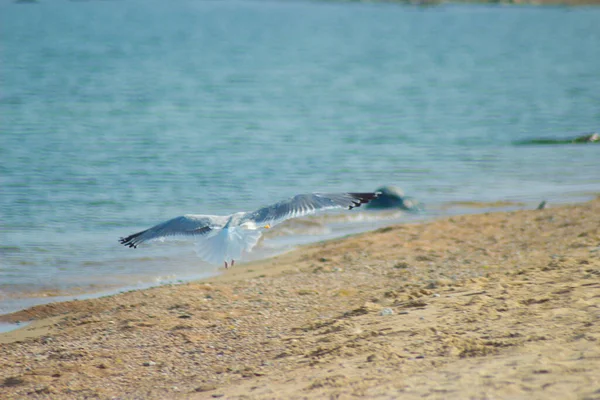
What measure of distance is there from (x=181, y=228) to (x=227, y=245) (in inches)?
26.0

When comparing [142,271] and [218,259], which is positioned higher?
[218,259]

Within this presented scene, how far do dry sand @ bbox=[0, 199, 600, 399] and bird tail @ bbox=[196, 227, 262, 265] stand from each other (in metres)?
0.46

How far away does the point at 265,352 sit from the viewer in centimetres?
672

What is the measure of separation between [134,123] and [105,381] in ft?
59.0

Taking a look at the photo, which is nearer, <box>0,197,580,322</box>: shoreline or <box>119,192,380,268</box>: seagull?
<box>119,192,380,268</box>: seagull

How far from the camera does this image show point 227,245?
821 cm

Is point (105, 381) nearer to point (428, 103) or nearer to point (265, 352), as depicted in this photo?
point (265, 352)

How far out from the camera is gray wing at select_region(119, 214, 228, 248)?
28.2 feet

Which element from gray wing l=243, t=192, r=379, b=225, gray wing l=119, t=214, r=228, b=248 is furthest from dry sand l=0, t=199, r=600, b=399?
gray wing l=243, t=192, r=379, b=225

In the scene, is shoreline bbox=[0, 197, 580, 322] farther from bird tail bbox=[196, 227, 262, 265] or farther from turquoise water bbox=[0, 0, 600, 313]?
bird tail bbox=[196, 227, 262, 265]

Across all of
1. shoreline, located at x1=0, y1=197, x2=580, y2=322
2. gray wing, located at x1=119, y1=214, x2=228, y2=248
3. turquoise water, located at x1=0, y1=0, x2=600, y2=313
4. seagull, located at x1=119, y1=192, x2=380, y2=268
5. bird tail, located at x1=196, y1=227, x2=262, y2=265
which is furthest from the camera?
turquoise water, located at x1=0, y1=0, x2=600, y2=313

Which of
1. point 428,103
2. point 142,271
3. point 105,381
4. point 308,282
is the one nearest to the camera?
point 105,381

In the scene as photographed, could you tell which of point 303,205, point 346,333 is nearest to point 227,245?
point 303,205

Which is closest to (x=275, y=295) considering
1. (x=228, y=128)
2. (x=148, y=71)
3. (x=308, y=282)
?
(x=308, y=282)
